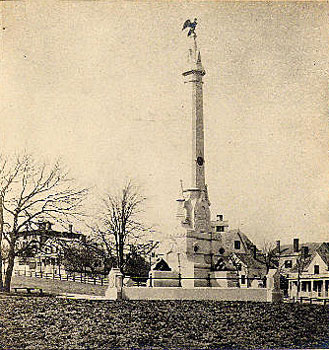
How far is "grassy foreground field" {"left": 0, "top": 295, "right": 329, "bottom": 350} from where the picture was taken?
14578 mm

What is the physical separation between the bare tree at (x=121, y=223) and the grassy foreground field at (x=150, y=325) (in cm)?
292

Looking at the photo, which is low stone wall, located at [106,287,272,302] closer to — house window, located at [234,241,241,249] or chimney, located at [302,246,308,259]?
chimney, located at [302,246,308,259]

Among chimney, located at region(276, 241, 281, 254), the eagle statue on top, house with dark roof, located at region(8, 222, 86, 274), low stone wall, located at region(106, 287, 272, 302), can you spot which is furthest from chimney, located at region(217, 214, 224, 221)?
the eagle statue on top

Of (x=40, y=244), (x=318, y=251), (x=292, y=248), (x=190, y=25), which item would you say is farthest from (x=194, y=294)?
(x=190, y=25)

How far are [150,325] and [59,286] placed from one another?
5.76 meters

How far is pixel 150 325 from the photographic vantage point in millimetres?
15781

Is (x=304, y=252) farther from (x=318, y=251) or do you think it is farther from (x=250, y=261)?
(x=250, y=261)

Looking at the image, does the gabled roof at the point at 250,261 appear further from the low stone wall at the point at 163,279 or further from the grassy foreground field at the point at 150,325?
the grassy foreground field at the point at 150,325

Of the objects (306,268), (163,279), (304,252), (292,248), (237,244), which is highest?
(237,244)

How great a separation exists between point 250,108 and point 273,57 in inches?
66.4

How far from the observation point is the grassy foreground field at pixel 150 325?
574 inches

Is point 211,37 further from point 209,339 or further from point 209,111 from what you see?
point 209,339

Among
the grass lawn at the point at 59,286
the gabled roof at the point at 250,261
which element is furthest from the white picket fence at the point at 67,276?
the gabled roof at the point at 250,261

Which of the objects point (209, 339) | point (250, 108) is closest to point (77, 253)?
point (209, 339)
